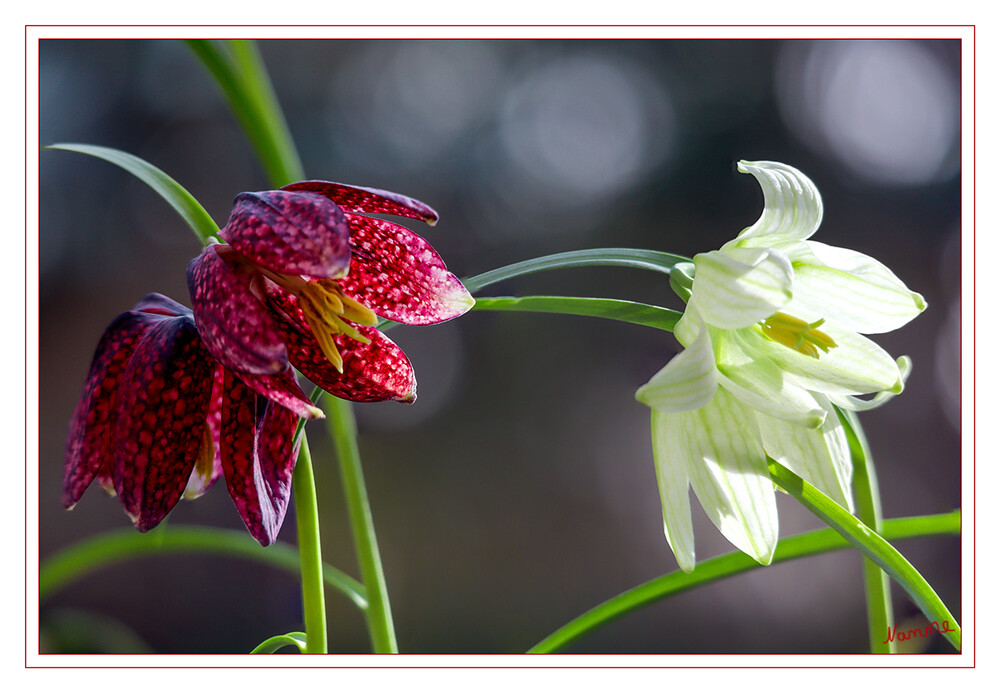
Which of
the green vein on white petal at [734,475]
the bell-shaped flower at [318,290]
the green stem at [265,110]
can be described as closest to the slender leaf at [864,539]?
the green vein on white petal at [734,475]

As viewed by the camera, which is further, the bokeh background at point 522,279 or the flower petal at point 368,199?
the bokeh background at point 522,279

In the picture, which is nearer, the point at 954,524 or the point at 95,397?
the point at 95,397

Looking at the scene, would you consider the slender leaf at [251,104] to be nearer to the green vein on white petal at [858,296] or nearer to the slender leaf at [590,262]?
the slender leaf at [590,262]

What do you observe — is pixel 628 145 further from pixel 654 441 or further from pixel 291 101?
pixel 654 441

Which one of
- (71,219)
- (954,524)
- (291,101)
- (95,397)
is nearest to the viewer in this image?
(95,397)

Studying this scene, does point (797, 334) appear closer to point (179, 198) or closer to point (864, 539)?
point (864, 539)

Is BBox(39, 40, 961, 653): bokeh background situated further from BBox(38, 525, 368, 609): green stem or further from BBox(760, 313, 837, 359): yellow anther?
BBox(760, 313, 837, 359): yellow anther
